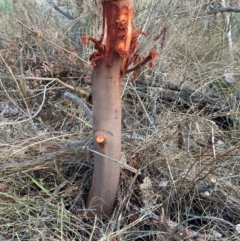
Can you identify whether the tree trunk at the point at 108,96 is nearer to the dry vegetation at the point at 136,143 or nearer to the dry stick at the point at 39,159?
the dry vegetation at the point at 136,143

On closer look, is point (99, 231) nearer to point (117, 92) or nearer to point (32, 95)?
point (117, 92)

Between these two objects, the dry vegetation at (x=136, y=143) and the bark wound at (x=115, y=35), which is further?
the dry vegetation at (x=136, y=143)

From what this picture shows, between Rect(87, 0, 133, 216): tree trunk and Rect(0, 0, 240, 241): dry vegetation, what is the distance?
3.4 inches

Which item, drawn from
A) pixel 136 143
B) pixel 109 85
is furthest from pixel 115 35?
pixel 136 143

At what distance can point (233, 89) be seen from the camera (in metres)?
2.40

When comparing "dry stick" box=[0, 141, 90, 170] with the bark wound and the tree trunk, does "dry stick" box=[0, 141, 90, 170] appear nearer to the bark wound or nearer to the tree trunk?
the tree trunk

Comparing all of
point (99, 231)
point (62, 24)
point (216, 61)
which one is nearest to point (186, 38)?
point (216, 61)

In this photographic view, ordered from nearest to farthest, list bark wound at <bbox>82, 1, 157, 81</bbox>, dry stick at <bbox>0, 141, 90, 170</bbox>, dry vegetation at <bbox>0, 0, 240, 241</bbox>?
bark wound at <bbox>82, 1, 157, 81</bbox>, dry vegetation at <bbox>0, 0, 240, 241</bbox>, dry stick at <bbox>0, 141, 90, 170</bbox>

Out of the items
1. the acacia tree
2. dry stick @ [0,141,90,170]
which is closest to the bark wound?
the acacia tree

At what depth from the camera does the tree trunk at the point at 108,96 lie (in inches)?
49.5

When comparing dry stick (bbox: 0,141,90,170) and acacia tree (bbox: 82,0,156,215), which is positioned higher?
acacia tree (bbox: 82,0,156,215)

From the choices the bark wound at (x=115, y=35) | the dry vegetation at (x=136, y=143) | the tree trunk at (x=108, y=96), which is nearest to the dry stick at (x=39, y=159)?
the dry vegetation at (x=136, y=143)

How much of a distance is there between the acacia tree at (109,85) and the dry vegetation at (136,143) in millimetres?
94

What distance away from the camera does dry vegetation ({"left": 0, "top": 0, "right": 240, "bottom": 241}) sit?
152 cm
